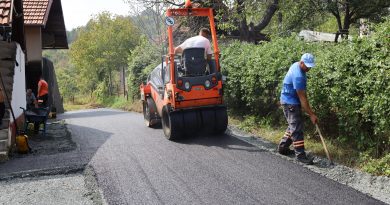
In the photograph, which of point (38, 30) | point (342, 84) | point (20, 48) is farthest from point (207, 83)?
point (38, 30)

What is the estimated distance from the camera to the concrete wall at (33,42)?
53.8ft

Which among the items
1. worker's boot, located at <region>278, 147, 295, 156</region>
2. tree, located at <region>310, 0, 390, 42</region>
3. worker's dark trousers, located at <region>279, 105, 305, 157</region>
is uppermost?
tree, located at <region>310, 0, 390, 42</region>

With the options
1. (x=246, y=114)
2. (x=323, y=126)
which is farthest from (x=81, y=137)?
(x=323, y=126)

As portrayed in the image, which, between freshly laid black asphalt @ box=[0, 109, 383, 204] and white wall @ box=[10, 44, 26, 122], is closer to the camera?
freshly laid black asphalt @ box=[0, 109, 383, 204]

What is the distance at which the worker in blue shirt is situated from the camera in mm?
6152

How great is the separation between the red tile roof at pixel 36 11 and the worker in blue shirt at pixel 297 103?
11.9 metres

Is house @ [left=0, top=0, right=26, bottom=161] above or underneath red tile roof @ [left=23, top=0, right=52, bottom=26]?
underneath

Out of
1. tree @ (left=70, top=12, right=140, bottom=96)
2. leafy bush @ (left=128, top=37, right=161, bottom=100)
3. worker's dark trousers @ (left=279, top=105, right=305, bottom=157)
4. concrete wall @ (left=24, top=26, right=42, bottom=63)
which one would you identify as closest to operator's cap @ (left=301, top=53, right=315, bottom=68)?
worker's dark trousers @ (left=279, top=105, right=305, bottom=157)

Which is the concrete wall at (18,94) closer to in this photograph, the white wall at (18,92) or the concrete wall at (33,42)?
the white wall at (18,92)

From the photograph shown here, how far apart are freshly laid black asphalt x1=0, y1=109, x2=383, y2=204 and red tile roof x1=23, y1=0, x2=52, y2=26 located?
8.70 metres

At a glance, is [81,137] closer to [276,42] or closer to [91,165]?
[91,165]

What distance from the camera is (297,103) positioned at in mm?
6449

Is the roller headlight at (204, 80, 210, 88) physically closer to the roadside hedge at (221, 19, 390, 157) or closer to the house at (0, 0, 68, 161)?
the roadside hedge at (221, 19, 390, 157)

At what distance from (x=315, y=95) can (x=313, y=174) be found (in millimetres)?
1544
